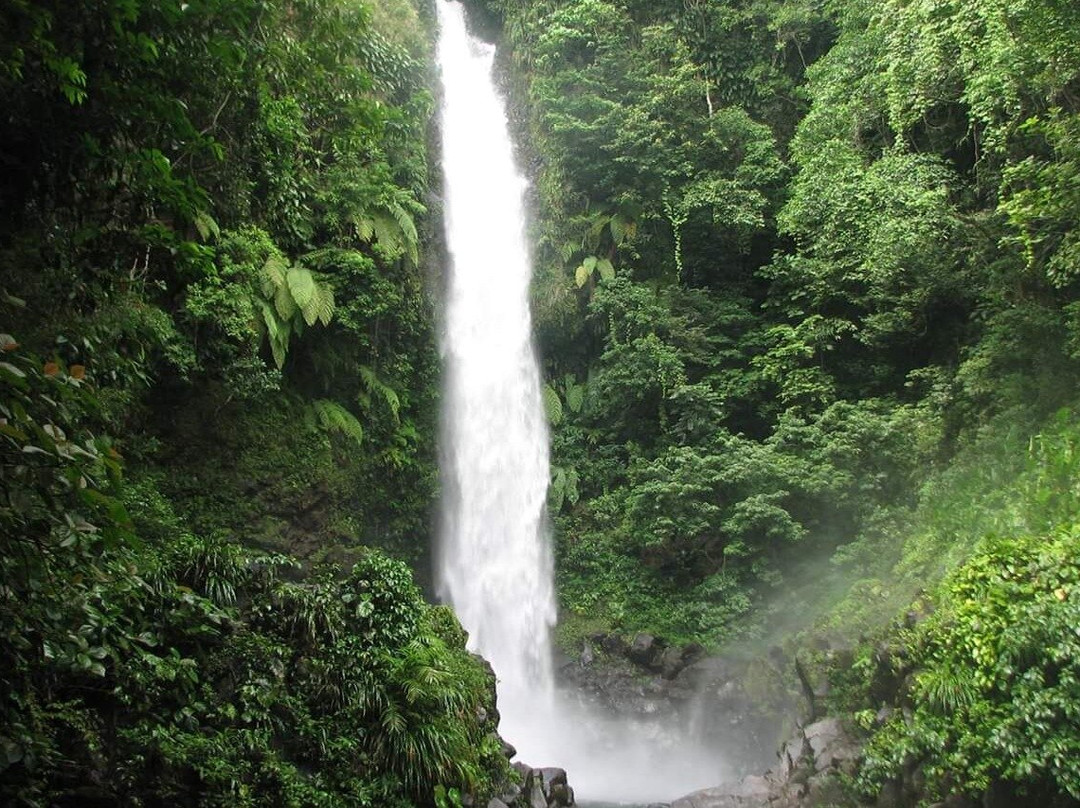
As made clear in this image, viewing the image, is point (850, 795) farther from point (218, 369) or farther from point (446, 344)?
point (446, 344)

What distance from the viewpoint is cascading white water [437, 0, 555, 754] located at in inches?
539

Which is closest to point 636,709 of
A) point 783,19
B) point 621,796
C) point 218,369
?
point 621,796

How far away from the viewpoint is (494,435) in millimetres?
15250

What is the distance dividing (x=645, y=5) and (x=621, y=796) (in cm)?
1662

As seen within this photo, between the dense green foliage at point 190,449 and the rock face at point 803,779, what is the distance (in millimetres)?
2918

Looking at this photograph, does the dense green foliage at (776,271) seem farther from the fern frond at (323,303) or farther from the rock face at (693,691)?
the fern frond at (323,303)

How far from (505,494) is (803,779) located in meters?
7.46

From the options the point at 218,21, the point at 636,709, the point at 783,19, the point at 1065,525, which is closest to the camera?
the point at 218,21

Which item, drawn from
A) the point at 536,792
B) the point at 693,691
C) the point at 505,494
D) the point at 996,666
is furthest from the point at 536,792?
the point at 505,494

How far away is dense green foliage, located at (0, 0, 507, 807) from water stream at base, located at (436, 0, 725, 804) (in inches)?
103

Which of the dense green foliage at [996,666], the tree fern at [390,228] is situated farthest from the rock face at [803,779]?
the tree fern at [390,228]

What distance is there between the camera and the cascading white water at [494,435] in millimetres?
13703

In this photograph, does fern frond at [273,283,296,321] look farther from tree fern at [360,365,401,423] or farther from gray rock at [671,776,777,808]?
gray rock at [671,776,777,808]

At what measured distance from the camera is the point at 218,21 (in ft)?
19.1
